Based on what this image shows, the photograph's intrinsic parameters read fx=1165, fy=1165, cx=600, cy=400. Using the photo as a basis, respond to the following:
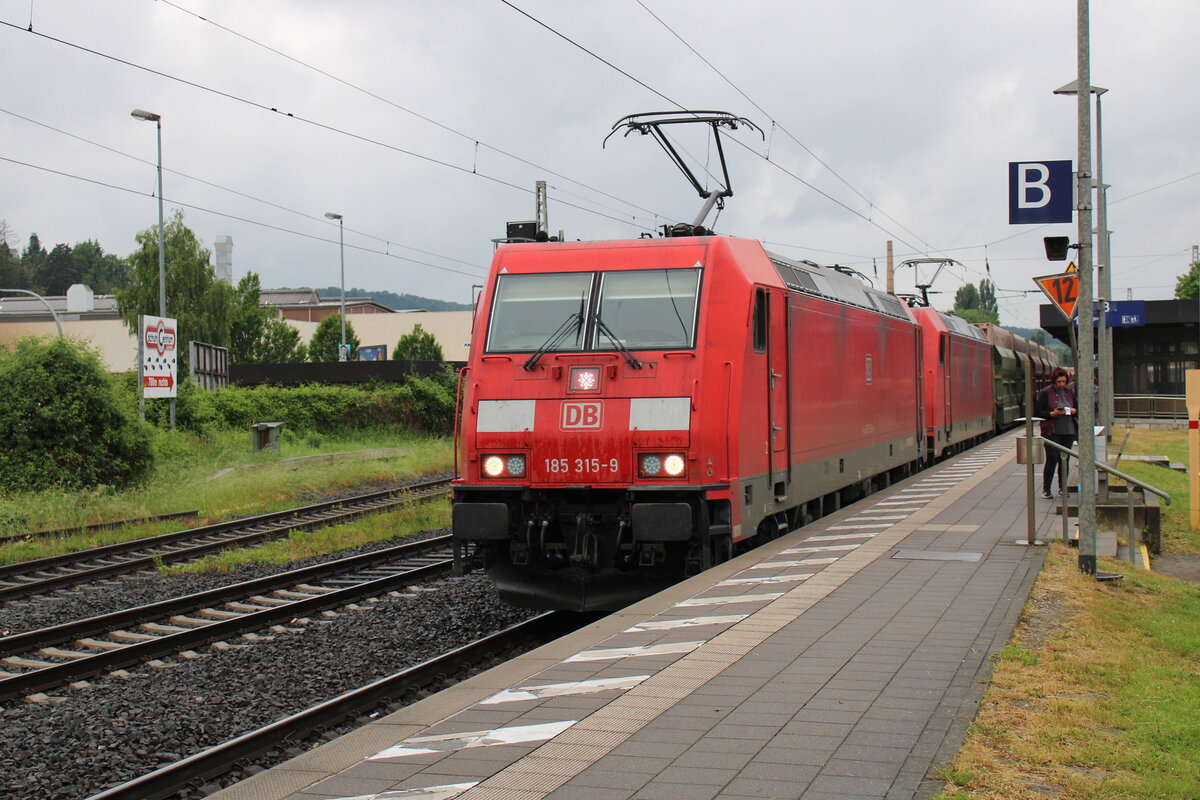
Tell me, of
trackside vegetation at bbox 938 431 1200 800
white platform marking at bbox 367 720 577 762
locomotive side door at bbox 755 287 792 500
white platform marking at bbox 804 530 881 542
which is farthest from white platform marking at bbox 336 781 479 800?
white platform marking at bbox 804 530 881 542

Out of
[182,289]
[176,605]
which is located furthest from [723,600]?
[182,289]

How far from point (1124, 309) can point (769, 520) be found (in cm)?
3244

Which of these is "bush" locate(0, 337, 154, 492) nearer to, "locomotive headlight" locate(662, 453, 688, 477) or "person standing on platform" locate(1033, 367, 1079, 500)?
"locomotive headlight" locate(662, 453, 688, 477)

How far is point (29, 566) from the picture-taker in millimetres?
14164

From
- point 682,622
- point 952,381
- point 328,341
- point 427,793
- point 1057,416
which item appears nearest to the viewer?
point 427,793

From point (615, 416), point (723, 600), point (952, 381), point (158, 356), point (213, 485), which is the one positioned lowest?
point (213, 485)

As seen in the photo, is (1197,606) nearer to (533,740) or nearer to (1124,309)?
(533,740)

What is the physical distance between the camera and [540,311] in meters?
10.5

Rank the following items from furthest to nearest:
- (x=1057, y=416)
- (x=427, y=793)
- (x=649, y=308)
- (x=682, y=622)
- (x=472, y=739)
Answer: (x=1057, y=416) → (x=649, y=308) → (x=682, y=622) → (x=472, y=739) → (x=427, y=793)

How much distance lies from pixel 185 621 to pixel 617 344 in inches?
185

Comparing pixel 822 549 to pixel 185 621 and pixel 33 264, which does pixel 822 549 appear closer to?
pixel 185 621

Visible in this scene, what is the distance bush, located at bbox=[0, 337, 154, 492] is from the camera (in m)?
19.8

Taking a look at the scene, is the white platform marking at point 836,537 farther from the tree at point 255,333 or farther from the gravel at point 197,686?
the tree at point 255,333

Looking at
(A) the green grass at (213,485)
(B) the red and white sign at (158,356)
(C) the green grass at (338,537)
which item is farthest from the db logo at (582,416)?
(B) the red and white sign at (158,356)
